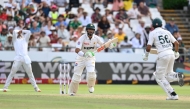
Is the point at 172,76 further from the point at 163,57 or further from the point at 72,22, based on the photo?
the point at 72,22

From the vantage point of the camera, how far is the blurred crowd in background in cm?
2544

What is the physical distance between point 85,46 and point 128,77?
908 centimetres

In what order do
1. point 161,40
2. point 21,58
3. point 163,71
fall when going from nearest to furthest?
point 163,71, point 161,40, point 21,58

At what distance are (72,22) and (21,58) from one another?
8147 millimetres

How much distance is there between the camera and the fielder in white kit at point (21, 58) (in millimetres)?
18688

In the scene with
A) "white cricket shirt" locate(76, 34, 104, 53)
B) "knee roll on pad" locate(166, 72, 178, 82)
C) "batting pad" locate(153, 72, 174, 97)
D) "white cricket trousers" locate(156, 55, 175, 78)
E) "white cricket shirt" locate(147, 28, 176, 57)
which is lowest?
"batting pad" locate(153, 72, 174, 97)

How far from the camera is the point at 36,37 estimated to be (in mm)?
25641

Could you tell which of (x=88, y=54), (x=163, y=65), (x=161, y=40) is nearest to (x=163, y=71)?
(x=163, y=65)

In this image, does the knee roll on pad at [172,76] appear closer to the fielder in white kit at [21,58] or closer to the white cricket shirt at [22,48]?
the fielder in white kit at [21,58]

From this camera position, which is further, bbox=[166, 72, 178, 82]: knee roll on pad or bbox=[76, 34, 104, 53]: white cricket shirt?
bbox=[76, 34, 104, 53]: white cricket shirt

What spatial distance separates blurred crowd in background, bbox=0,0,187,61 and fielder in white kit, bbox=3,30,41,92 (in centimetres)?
574

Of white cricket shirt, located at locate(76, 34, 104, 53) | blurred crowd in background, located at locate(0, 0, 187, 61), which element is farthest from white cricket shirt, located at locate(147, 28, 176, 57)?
blurred crowd in background, located at locate(0, 0, 187, 61)

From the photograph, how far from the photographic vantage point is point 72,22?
26.6m

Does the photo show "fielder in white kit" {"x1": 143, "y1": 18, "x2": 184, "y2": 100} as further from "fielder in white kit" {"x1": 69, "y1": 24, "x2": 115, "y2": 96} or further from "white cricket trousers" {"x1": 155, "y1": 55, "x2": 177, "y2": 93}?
"fielder in white kit" {"x1": 69, "y1": 24, "x2": 115, "y2": 96}
